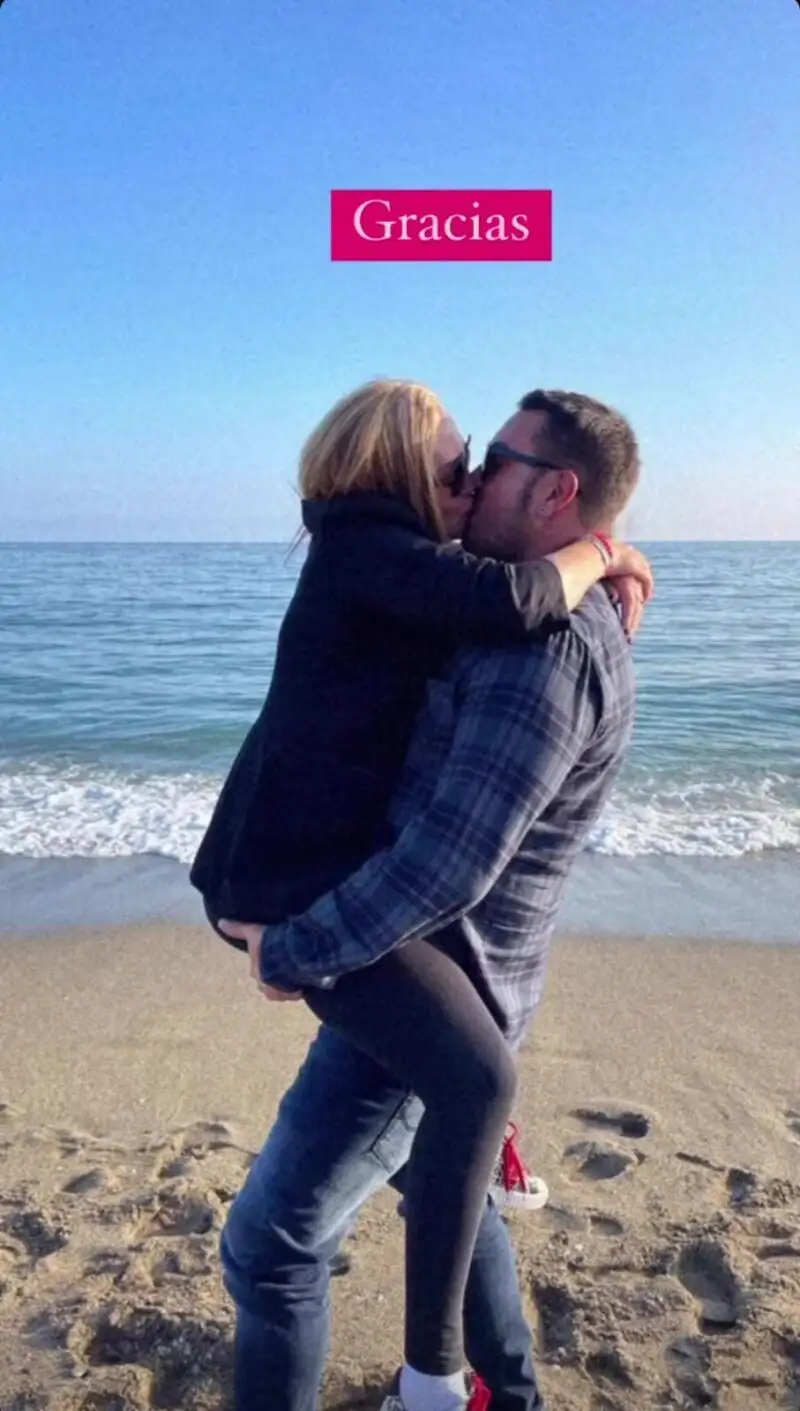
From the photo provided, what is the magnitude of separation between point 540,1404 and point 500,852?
3.92ft

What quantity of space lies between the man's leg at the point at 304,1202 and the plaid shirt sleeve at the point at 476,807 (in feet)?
0.90

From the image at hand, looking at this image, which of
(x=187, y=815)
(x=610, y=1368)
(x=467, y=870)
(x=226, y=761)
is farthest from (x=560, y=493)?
(x=226, y=761)

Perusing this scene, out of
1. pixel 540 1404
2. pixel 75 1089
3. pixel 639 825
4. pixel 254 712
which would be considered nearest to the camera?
pixel 540 1404

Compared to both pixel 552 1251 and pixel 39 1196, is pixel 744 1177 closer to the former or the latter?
pixel 552 1251

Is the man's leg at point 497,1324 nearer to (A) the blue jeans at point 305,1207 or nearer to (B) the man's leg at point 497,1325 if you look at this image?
(B) the man's leg at point 497,1325

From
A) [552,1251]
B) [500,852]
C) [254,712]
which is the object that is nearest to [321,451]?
[500,852]

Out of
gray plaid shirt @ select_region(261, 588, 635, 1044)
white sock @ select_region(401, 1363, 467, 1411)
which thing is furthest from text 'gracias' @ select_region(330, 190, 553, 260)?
white sock @ select_region(401, 1363, 467, 1411)

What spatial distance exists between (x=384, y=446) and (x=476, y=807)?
1.97ft

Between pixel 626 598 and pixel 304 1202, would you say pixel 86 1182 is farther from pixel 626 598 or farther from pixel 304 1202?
pixel 626 598

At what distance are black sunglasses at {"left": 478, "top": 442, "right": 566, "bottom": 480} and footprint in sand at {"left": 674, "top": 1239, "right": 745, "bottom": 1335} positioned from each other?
75.9 inches

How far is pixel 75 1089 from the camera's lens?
401 centimetres

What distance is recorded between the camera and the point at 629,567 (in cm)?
201

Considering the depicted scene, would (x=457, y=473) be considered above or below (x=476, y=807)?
above

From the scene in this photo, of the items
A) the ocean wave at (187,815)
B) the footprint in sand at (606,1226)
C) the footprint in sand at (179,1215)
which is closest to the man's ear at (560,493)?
the footprint in sand at (606,1226)
